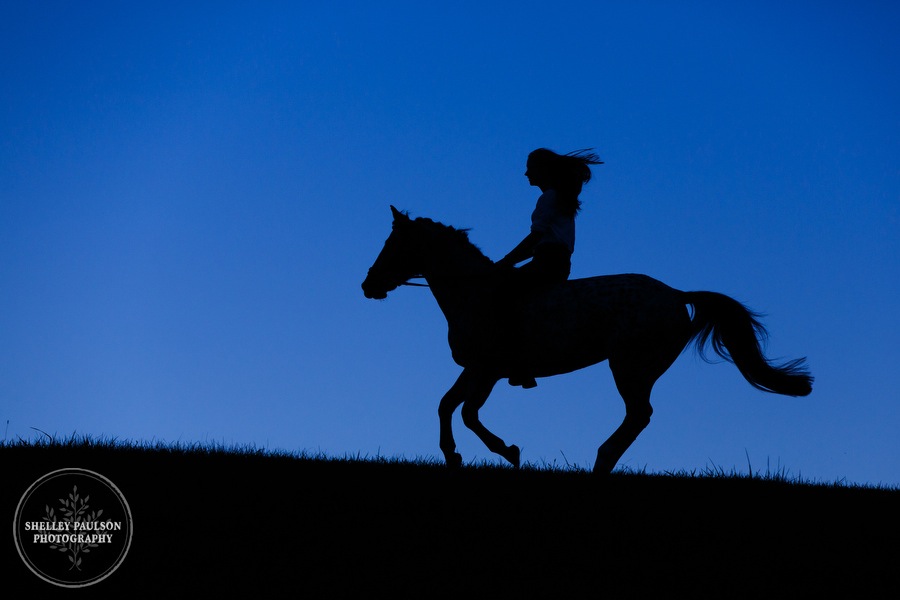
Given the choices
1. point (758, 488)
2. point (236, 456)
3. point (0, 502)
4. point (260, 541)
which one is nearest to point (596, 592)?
point (260, 541)

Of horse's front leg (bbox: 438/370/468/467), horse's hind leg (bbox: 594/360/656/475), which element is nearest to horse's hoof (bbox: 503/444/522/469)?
horse's front leg (bbox: 438/370/468/467)

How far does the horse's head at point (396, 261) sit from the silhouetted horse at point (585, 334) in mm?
286

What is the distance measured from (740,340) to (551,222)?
8.34ft

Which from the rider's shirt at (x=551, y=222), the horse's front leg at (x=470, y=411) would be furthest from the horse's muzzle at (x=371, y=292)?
the rider's shirt at (x=551, y=222)

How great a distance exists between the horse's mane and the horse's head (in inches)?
7.8

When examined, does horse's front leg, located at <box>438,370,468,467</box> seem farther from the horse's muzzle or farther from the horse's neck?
the horse's muzzle

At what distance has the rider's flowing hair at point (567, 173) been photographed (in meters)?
12.0

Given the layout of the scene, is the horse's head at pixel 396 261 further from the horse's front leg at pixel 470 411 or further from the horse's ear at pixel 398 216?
the horse's front leg at pixel 470 411

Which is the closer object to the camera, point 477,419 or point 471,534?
point 471,534

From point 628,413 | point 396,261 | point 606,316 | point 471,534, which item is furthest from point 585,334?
point 471,534

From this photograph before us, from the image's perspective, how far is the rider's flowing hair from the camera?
12039mm

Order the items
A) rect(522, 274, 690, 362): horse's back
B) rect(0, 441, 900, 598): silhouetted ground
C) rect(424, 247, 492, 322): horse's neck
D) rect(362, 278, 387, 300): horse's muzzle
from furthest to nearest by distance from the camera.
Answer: rect(362, 278, 387, 300): horse's muzzle < rect(424, 247, 492, 322): horse's neck < rect(522, 274, 690, 362): horse's back < rect(0, 441, 900, 598): silhouetted ground

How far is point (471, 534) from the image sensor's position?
8.13 m

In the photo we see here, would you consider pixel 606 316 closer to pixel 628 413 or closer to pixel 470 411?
pixel 628 413
